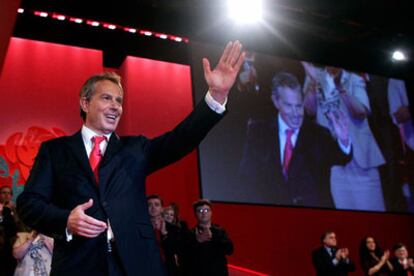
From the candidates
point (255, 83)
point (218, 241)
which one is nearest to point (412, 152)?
point (255, 83)

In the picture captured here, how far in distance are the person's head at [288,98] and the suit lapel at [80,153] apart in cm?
497

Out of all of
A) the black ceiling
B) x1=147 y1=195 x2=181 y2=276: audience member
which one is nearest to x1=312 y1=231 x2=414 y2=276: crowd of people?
x1=147 y1=195 x2=181 y2=276: audience member

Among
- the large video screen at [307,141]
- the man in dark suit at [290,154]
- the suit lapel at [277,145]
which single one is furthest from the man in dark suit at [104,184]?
the suit lapel at [277,145]

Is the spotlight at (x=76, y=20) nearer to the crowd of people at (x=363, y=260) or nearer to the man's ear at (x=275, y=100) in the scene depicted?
the man's ear at (x=275, y=100)

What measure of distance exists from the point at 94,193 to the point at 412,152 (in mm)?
6677

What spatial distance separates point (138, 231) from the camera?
150cm

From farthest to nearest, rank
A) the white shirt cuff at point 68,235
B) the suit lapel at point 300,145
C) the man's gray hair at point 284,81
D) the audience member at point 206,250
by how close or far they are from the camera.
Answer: the man's gray hair at point 284,81 < the suit lapel at point 300,145 < the audience member at point 206,250 < the white shirt cuff at point 68,235

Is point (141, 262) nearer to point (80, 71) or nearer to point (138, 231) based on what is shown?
point (138, 231)

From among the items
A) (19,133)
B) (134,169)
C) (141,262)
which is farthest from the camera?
(19,133)

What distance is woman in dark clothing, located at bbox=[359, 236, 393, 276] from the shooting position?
5133 millimetres

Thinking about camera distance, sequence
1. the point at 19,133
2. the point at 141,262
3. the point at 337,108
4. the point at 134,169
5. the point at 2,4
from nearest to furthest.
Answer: the point at 141,262 < the point at 134,169 < the point at 2,4 < the point at 19,133 < the point at 337,108

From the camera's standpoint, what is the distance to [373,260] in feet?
17.2

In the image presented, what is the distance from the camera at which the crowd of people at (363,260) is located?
4.74 metres

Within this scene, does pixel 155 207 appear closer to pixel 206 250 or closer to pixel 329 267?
pixel 206 250
